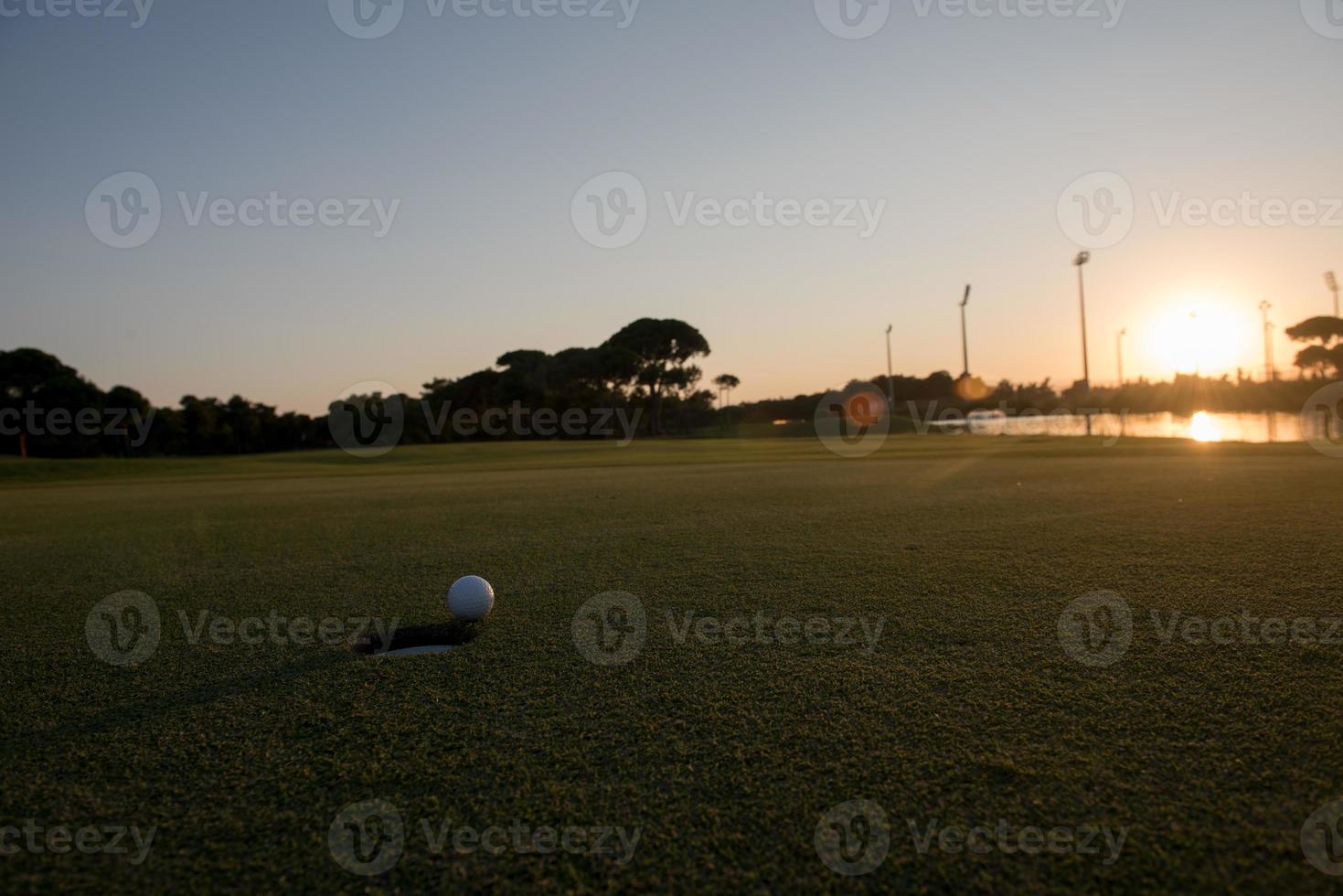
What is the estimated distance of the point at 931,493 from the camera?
11203 mm

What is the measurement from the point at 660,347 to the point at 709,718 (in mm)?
66547

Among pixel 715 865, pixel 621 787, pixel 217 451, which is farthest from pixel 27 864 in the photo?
pixel 217 451

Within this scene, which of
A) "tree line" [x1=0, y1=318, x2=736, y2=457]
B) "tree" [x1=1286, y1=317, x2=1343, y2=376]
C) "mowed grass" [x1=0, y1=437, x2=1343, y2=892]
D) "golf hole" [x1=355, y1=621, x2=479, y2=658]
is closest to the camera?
"mowed grass" [x1=0, y1=437, x2=1343, y2=892]

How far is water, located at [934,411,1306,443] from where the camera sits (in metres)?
39.6

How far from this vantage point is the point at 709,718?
3188 millimetres

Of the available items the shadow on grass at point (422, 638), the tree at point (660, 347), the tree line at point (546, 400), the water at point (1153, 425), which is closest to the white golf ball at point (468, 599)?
the shadow on grass at point (422, 638)

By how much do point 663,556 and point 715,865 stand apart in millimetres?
4591

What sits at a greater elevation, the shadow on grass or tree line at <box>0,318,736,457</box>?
tree line at <box>0,318,736,457</box>

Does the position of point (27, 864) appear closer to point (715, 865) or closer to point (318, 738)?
point (318, 738)

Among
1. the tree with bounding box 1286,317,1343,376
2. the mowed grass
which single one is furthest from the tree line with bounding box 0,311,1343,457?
the mowed grass

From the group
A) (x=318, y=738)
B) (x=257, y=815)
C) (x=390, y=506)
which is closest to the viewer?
(x=257, y=815)

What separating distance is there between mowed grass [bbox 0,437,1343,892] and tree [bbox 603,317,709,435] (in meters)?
59.7

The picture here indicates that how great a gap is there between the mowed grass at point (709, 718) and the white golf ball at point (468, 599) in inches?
5.3

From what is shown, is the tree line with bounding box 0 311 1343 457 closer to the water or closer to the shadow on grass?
the water
